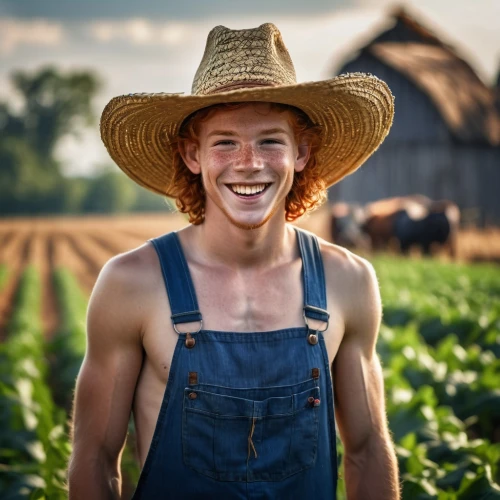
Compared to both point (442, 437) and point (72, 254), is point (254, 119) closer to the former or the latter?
point (442, 437)

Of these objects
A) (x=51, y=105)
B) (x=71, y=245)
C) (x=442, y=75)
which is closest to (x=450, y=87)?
(x=442, y=75)

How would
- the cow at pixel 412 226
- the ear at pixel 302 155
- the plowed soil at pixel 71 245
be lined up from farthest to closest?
1. the cow at pixel 412 226
2. the plowed soil at pixel 71 245
3. the ear at pixel 302 155

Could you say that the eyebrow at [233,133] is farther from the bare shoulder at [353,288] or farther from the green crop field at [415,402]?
the green crop field at [415,402]

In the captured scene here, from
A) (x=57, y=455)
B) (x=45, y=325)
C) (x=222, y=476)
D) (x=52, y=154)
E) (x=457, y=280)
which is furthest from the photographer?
(x=52, y=154)

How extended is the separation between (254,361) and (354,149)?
3.14ft

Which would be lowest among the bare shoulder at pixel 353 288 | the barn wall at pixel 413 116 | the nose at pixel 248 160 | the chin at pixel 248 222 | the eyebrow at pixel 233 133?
the bare shoulder at pixel 353 288

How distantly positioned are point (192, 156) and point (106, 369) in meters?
0.76

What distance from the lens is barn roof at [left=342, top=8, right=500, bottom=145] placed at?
2348cm

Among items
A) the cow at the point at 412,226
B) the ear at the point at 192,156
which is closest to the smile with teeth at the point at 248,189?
the ear at the point at 192,156

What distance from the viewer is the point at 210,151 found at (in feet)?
7.53

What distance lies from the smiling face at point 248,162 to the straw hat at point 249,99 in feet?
0.23

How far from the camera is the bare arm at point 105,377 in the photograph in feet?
7.26

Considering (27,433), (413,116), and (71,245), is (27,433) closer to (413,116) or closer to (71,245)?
(413,116)

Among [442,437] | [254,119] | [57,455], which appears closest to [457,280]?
[442,437]
